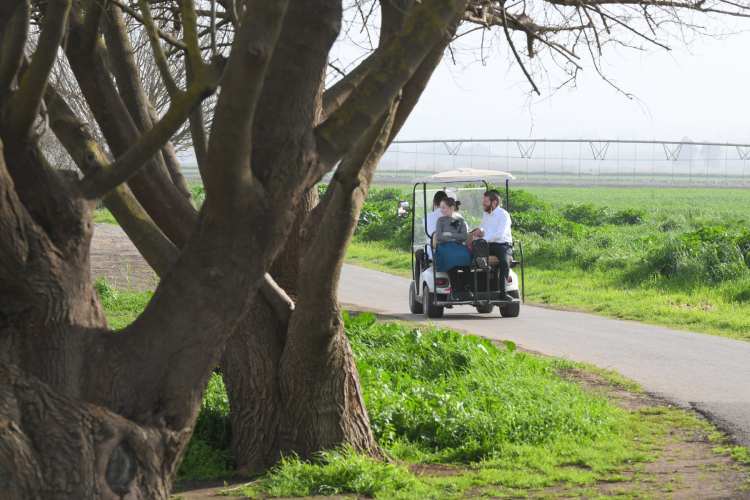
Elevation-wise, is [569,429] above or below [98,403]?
below

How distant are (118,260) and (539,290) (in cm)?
994

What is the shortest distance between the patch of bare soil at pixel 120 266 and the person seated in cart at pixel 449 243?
512 cm

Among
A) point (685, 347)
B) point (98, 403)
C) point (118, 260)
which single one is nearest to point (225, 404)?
point (98, 403)

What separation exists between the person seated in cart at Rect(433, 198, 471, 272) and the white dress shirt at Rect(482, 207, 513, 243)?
0.37 meters

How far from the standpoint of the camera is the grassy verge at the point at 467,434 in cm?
734

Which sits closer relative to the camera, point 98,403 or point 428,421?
point 98,403

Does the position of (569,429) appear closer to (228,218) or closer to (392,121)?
(392,121)

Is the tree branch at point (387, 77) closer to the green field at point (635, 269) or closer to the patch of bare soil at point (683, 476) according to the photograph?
the patch of bare soil at point (683, 476)

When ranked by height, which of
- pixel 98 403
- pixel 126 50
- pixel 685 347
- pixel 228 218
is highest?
pixel 126 50

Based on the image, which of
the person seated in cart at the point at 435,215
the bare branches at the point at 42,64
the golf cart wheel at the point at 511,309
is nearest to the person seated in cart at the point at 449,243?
the person seated in cart at the point at 435,215

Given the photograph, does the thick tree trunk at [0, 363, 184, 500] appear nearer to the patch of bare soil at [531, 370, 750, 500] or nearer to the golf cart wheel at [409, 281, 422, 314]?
the patch of bare soil at [531, 370, 750, 500]

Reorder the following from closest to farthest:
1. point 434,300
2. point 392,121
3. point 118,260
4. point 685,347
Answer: point 392,121 → point 685,347 → point 434,300 → point 118,260

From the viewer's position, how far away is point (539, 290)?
2236 cm

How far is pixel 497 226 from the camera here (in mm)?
17094
